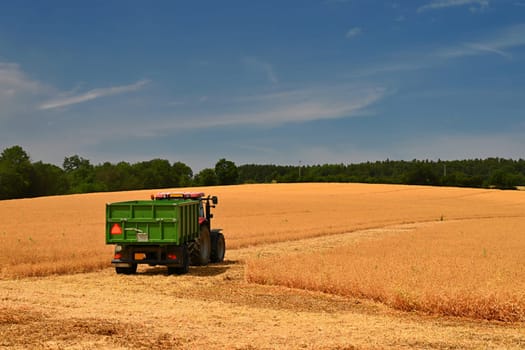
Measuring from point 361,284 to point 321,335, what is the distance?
4179 millimetres

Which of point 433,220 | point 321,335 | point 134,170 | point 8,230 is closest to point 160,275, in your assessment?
point 321,335

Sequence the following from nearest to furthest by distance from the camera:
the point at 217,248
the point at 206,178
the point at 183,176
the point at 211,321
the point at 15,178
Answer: the point at 211,321 → the point at 217,248 → the point at 15,178 → the point at 206,178 → the point at 183,176

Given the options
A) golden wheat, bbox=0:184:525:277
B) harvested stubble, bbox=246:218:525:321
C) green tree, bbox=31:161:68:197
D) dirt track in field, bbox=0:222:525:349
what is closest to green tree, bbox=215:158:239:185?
green tree, bbox=31:161:68:197

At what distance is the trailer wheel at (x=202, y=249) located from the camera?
66.3 feet

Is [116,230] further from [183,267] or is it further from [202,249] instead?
[202,249]

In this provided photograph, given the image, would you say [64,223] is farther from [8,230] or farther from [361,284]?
[361,284]

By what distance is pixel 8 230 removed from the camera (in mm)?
33938

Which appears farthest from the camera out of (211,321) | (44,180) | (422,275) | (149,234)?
(44,180)

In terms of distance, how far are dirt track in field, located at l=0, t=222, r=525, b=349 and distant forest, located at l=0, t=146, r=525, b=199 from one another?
302 ft

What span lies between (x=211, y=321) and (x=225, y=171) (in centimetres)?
11279

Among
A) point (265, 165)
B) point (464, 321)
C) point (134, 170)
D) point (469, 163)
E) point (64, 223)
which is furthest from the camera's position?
point (265, 165)

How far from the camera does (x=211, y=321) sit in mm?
Answer: 11148

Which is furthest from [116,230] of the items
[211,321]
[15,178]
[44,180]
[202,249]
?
[44,180]

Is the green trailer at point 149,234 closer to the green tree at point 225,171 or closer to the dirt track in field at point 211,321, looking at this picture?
the dirt track in field at point 211,321
